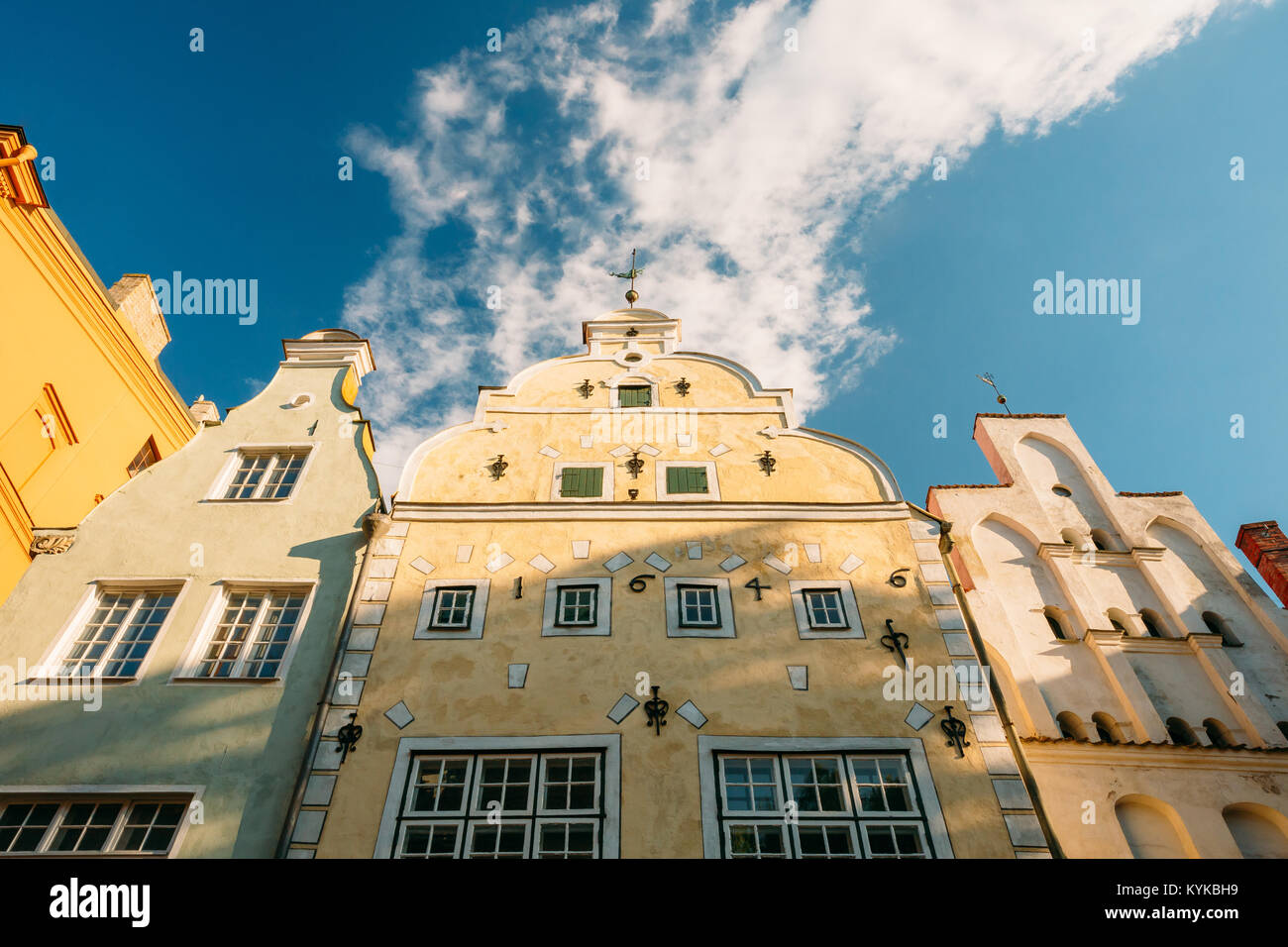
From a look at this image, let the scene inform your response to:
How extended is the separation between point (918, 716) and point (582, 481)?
6.41 meters

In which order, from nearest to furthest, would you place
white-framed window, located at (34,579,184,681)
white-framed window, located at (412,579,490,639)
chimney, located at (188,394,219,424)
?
white-framed window, located at (34,579,184,681), white-framed window, located at (412,579,490,639), chimney, located at (188,394,219,424)

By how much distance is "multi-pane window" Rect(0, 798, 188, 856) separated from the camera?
8.62 metres

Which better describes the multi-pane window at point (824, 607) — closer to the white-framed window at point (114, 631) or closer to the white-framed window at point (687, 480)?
the white-framed window at point (687, 480)

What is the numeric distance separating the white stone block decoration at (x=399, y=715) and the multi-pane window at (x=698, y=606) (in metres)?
3.84

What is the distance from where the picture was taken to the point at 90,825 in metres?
8.84

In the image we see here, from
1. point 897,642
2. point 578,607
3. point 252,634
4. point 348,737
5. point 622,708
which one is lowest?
point 348,737

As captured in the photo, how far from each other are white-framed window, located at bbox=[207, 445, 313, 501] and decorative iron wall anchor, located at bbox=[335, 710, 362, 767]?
482cm

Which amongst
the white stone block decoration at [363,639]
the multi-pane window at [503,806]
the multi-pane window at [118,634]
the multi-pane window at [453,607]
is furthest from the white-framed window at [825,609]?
the multi-pane window at [118,634]

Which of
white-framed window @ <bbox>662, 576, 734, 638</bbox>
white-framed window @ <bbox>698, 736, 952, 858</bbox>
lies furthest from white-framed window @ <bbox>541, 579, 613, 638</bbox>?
white-framed window @ <bbox>698, 736, 952, 858</bbox>

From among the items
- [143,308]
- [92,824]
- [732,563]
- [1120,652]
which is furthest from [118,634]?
[1120,652]

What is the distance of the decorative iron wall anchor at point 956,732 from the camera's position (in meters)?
9.20

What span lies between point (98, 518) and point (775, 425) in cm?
1176

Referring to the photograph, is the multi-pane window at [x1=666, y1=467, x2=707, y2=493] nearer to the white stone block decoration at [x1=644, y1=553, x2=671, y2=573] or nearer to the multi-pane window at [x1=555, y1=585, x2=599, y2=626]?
the white stone block decoration at [x1=644, y1=553, x2=671, y2=573]

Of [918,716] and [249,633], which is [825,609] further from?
[249,633]
